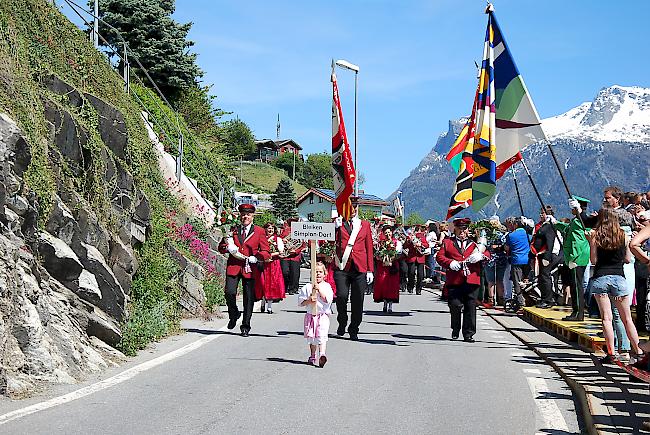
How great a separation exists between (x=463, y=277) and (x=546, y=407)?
5.30 m

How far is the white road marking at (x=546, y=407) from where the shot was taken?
682 centimetres

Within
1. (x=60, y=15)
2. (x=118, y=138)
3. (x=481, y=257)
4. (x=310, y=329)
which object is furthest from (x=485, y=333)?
(x=60, y=15)

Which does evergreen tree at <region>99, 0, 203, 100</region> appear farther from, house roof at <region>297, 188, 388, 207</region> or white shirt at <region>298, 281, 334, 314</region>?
house roof at <region>297, 188, 388, 207</region>

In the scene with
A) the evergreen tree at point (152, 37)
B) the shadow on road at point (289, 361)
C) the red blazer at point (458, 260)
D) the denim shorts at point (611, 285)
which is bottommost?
the shadow on road at point (289, 361)

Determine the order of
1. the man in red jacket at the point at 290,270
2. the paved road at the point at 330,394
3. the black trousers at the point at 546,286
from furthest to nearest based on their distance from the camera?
1. the man in red jacket at the point at 290,270
2. the black trousers at the point at 546,286
3. the paved road at the point at 330,394

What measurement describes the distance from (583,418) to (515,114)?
737 centimetres

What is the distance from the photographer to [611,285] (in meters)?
9.61

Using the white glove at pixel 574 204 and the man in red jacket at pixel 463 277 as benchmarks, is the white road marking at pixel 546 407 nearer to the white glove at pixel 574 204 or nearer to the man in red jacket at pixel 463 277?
the white glove at pixel 574 204

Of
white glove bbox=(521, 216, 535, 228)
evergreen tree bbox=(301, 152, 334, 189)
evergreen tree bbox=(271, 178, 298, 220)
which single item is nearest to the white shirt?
white glove bbox=(521, 216, 535, 228)

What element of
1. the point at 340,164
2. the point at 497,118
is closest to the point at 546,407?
the point at 497,118

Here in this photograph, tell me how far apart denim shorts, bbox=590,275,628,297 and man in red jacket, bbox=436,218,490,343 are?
3120 millimetres

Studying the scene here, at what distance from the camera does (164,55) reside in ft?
128

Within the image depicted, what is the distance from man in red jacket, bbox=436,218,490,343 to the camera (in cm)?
1279

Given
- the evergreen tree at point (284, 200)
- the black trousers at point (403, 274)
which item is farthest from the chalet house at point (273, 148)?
the black trousers at point (403, 274)
